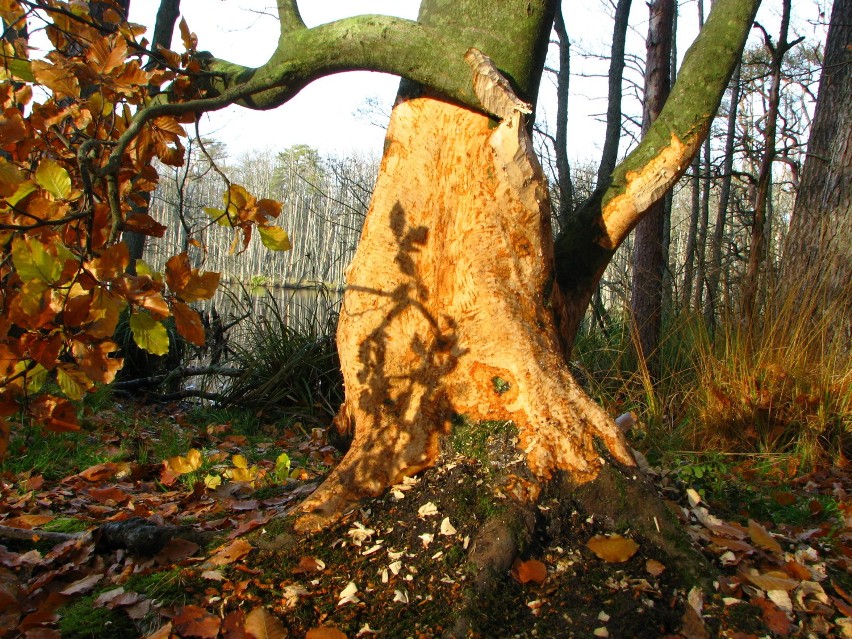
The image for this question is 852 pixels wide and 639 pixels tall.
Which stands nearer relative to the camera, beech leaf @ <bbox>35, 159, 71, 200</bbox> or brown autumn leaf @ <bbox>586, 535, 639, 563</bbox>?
beech leaf @ <bbox>35, 159, 71, 200</bbox>

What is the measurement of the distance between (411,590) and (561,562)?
471 mm

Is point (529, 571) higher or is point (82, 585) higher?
point (529, 571)

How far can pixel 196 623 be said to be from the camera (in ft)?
6.19

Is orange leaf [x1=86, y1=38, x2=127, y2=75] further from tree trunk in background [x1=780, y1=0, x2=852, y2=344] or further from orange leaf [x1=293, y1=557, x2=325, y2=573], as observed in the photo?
tree trunk in background [x1=780, y1=0, x2=852, y2=344]

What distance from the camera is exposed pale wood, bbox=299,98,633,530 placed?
2367mm

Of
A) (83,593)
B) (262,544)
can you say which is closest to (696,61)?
(262,544)

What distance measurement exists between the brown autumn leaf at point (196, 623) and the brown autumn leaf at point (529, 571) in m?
0.87

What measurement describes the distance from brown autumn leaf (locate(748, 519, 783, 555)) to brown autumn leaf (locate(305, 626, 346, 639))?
1.53 meters

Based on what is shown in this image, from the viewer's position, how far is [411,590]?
2.01 meters

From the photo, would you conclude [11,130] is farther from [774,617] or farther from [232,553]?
[774,617]

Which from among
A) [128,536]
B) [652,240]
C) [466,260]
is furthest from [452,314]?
[652,240]

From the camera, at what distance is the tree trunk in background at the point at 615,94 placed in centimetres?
916

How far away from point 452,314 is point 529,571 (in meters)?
0.93

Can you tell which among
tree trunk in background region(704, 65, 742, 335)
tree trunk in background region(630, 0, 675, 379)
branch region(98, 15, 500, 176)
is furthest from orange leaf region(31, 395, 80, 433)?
tree trunk in background region(630, 0, 675, 379)
